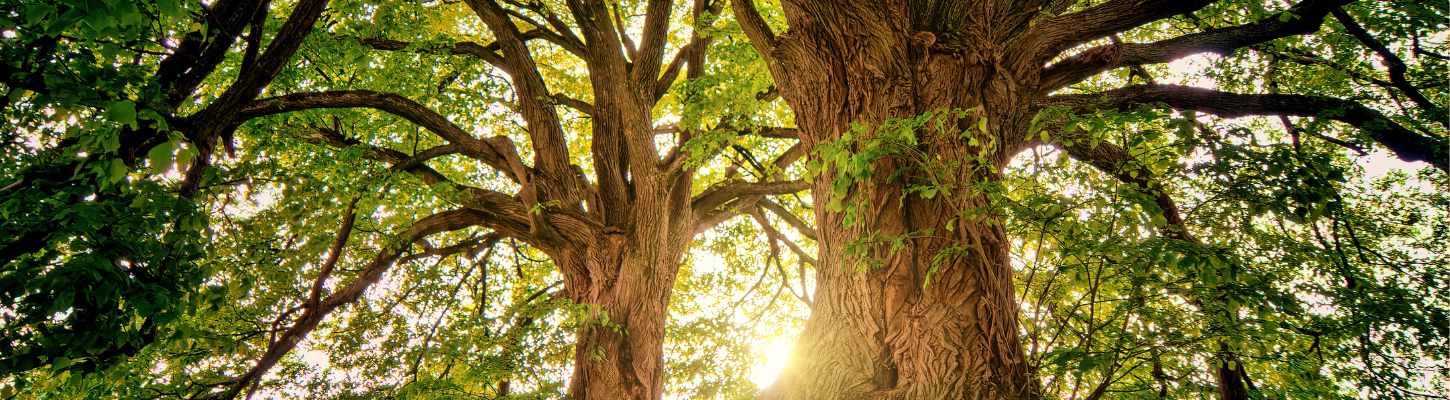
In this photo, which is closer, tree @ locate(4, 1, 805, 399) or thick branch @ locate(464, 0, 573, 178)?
tree @ locate(4, 1, 805, 399)

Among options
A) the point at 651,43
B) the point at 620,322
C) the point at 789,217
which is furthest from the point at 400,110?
the point at 789,217

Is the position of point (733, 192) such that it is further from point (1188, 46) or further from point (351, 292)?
point (1188, 46)

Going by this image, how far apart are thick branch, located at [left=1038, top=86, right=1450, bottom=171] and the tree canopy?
0.06ft

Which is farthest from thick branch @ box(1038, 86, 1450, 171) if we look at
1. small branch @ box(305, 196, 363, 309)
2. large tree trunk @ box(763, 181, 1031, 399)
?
small branch @ box(305, 196, 363, 309)

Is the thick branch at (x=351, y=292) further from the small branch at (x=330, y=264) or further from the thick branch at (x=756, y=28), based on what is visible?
the thick branch at (x=756, y=28)

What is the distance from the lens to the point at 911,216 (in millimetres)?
2502

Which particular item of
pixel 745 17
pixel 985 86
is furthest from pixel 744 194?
pixel 985 86

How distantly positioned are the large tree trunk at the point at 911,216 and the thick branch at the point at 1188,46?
17.3 inches

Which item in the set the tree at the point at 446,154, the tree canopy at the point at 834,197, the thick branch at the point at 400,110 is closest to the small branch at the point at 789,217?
the tree at the point at 446,154

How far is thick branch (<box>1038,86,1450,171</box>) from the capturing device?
290cm

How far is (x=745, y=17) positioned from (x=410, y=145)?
4402 millimetres

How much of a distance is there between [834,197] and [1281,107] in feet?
9.33

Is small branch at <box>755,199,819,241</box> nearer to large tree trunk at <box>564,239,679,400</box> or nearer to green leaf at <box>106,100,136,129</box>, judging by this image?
large tree trunk at <box>564,239,679,400</box>

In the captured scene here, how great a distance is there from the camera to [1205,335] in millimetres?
2141
